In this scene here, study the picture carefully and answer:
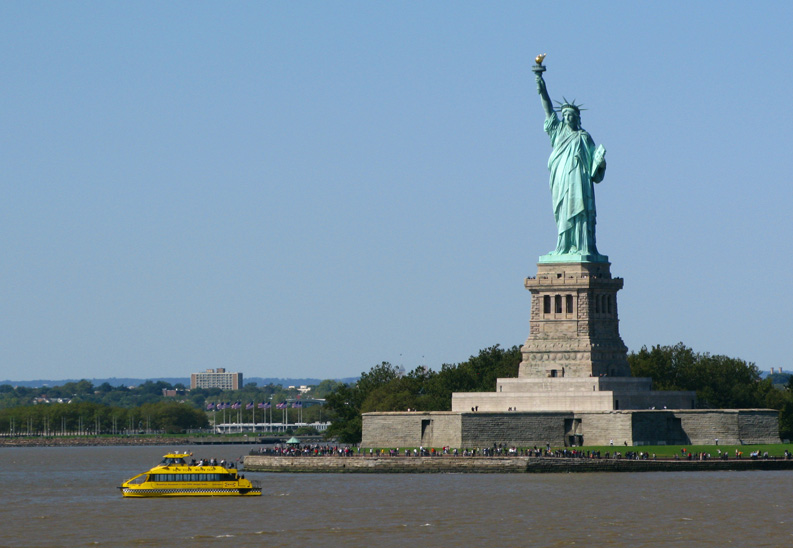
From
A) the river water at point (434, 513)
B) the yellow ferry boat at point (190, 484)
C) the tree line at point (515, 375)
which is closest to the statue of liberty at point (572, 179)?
the tree line at point (515, 375)

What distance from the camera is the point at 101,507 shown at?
7300 cm

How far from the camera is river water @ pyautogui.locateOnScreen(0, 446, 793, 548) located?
6009 centimetres

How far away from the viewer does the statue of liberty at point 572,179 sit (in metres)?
101

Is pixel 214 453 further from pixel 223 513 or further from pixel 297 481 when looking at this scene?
pixel 223 513

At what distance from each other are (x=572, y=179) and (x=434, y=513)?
38255mm

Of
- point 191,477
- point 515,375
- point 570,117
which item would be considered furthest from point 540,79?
point 191,477

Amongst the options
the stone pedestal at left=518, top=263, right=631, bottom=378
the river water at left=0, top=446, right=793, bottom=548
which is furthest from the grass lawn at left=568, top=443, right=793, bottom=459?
the stone pedestal at left=518, top=263, right=631, bottom=378

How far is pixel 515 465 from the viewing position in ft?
293

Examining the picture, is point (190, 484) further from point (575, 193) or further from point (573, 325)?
point (575, 193)

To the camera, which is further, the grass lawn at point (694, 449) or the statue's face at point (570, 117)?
the statue's face at point (570, 117)

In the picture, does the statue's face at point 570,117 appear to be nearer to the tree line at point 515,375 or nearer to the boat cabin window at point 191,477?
the tree line at point 515,375

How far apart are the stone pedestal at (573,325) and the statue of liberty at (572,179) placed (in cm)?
131

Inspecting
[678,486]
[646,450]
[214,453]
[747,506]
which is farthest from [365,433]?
[214,453]

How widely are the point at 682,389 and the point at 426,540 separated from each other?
54.8m
